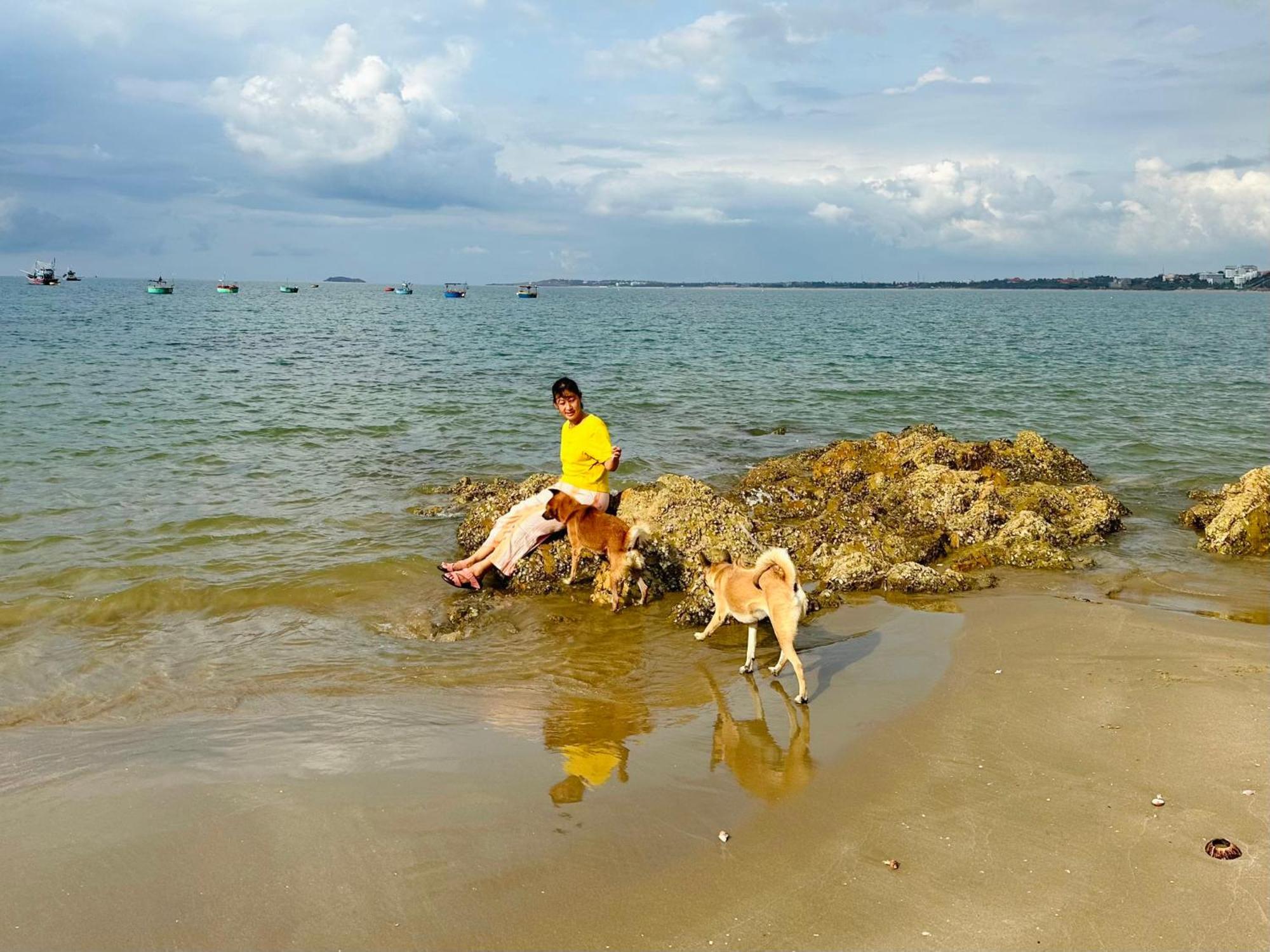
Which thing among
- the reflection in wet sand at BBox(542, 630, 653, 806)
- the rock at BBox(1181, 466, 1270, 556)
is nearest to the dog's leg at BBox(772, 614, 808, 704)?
the reflection in wet sand at BBox(542, 630, 653, 806)

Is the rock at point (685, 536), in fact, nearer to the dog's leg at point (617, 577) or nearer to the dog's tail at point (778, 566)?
the dog's leg at point (617, 577)

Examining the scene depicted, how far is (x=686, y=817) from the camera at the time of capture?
4836mm

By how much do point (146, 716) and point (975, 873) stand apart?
238 inches

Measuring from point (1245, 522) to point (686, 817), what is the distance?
9.83 meters

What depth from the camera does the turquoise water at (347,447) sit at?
814 cm

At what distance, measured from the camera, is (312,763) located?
18.0 ft

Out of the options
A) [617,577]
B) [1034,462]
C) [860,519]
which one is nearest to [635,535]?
[617,577]

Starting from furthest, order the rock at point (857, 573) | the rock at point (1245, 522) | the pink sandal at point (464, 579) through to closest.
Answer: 1. the rock at point (1245, 522)
2. the pink sandal at point (464, 579)
3. the rock at point (857, 573)

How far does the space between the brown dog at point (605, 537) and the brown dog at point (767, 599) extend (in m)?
1.40

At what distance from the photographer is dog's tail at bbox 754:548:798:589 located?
6.75m

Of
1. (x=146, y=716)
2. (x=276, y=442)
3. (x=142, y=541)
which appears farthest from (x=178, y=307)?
(x=146, y=716)

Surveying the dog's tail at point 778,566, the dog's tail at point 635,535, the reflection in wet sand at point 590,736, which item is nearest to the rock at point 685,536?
the dog's tail at point 635,535

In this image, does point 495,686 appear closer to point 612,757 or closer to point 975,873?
point 612,757

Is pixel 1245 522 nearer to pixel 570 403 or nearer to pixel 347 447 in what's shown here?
pixel 570 403
